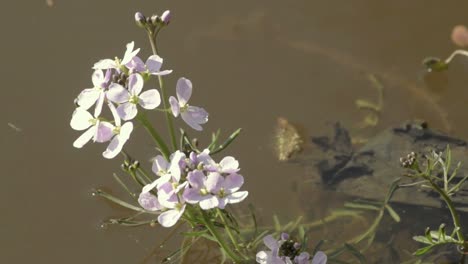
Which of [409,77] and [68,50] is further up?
[68,50]

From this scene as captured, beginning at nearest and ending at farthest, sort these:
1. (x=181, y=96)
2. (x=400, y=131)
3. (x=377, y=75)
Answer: (x=181, y=96)
(x=400, y=131)
(x=377, y=75)

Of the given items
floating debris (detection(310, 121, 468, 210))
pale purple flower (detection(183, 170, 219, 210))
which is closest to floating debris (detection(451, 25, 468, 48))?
floating debris (detection(310, 121, 468, 210))

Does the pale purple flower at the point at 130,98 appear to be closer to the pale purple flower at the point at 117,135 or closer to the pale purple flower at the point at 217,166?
the pale purple flower at the point at 117,135

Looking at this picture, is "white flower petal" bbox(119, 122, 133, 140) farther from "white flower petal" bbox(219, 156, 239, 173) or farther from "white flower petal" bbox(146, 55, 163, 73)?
"white flower petal" bbox(219, 156, 239, 173)

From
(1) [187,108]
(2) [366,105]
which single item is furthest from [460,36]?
(1) [187,108]

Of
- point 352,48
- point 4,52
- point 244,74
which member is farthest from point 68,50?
point 352,48

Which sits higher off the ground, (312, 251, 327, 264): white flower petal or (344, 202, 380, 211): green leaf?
(312, 251, 327, 264): white flower petal

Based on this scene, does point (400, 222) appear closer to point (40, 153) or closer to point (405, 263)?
point (405, 263)

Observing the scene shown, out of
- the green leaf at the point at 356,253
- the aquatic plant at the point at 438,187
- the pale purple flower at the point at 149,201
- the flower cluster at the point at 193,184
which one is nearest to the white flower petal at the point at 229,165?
the flower cluster at the point at 193,184
